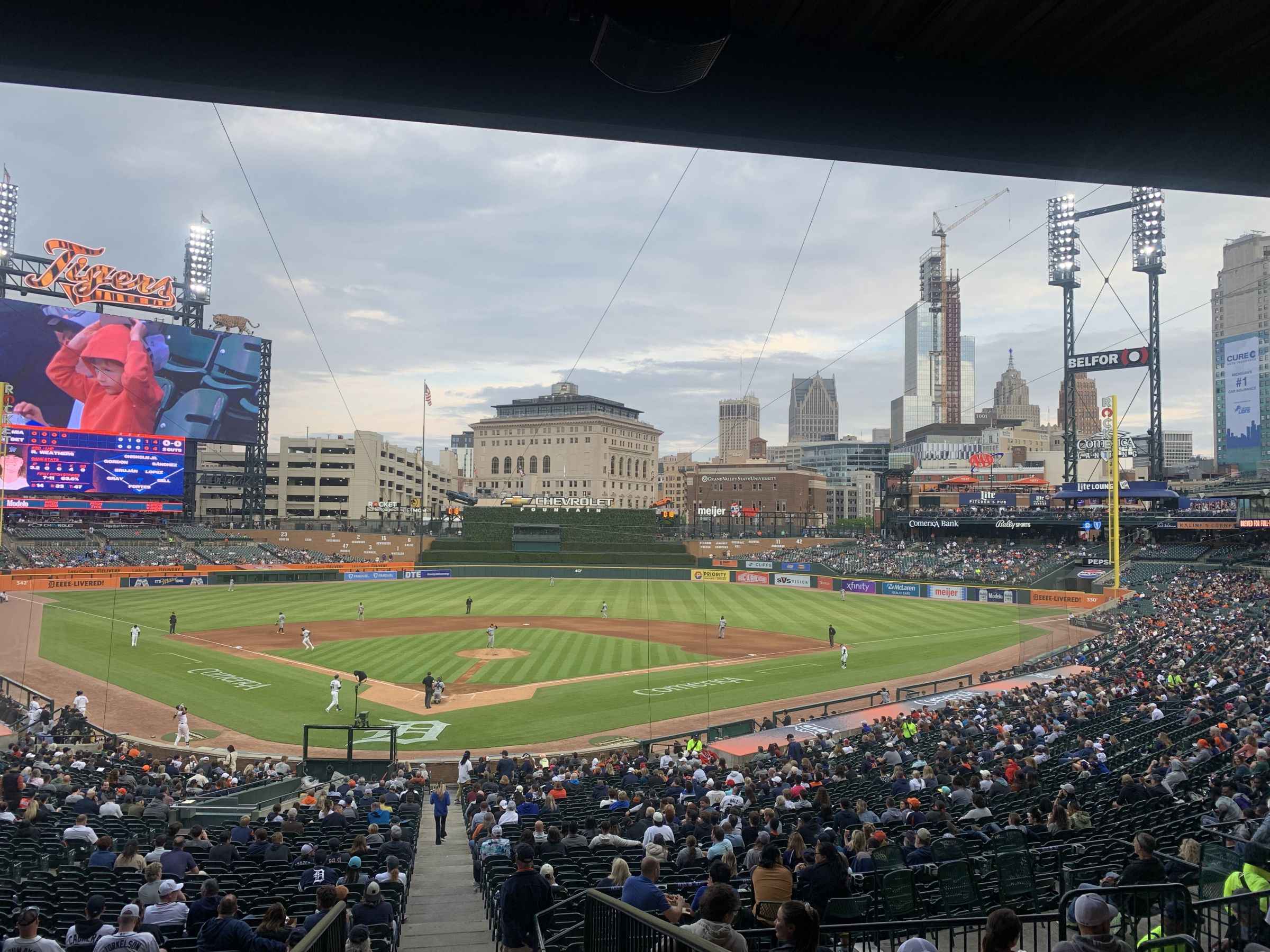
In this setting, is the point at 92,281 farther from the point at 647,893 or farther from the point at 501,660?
the point at 647,893

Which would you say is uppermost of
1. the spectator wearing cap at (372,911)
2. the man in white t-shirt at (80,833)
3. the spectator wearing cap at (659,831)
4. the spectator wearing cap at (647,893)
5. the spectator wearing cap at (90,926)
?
the spectator wearing cap at (647,893)

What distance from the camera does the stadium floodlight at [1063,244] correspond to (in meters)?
74.6

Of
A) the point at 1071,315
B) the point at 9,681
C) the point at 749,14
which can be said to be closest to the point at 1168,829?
Answer: the point at 749,14

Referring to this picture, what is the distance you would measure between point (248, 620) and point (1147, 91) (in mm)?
50040

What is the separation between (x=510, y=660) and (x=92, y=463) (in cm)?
5093

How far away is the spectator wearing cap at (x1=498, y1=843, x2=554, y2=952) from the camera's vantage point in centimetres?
657

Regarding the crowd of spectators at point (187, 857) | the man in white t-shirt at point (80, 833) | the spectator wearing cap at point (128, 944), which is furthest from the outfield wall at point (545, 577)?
the spectator wearing cap at point (128, 944)

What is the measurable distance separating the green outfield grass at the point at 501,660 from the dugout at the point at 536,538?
41.8 meters

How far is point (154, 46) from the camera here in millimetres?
3738

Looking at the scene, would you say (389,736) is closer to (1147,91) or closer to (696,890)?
(696,890)

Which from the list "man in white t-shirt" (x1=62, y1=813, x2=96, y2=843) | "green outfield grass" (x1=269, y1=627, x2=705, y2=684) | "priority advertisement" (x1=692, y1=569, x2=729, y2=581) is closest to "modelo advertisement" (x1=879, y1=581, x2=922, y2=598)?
"priority advertisement" (x1=692, y1=569, x2=729, y2=581)

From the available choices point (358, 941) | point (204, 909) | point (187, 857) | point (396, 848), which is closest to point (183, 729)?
point (396, 848)

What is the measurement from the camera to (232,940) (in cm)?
571

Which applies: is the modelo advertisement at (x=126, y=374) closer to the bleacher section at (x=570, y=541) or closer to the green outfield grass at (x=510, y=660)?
the green outfield grass at (x=510, y=660)
